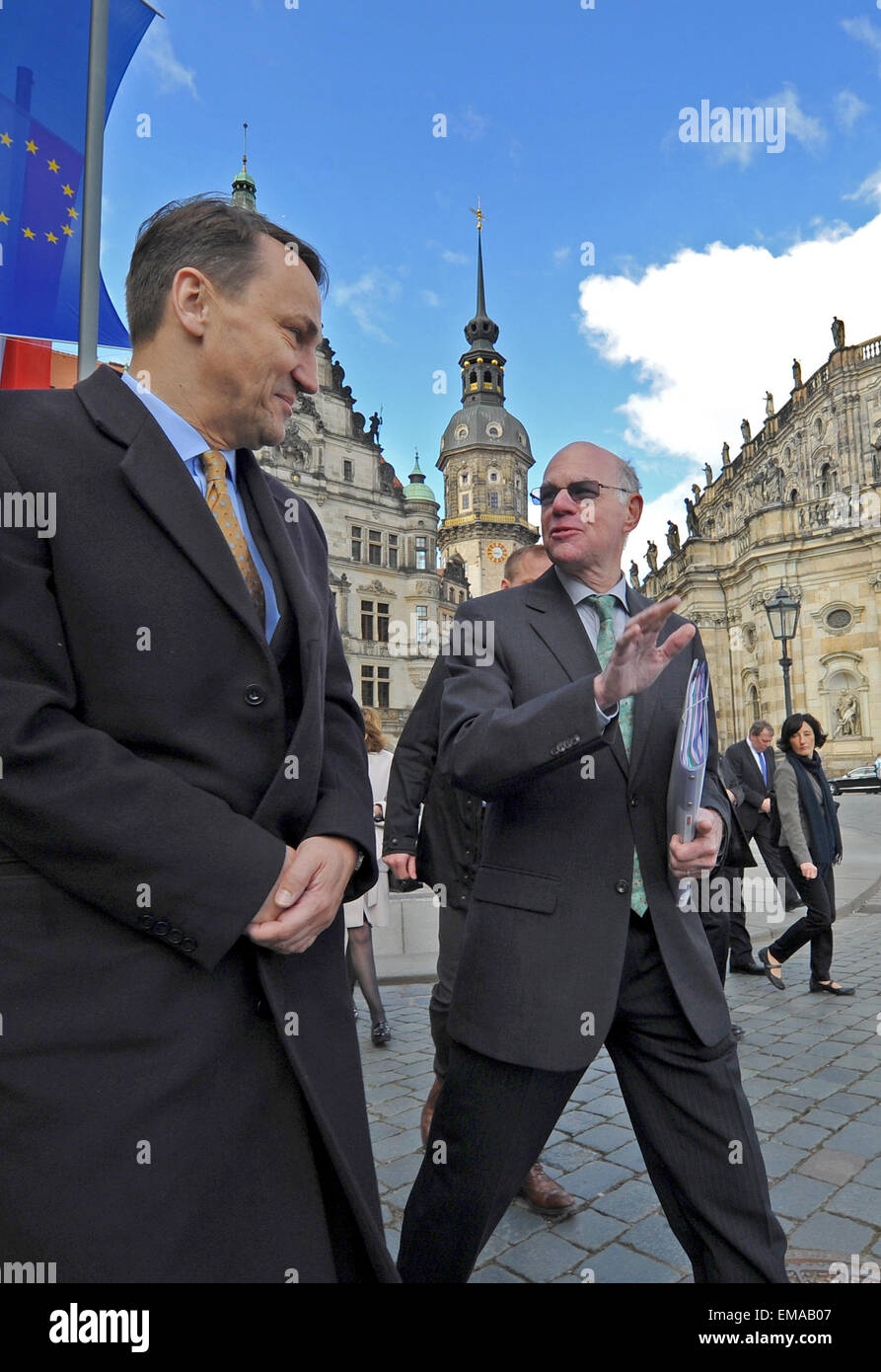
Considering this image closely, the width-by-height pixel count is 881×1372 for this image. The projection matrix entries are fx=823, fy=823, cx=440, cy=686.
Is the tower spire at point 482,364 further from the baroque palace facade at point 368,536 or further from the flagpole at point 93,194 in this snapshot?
the flagpole at point 93,194

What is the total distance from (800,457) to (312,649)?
54885 millimetres

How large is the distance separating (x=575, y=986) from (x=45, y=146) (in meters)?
5.38

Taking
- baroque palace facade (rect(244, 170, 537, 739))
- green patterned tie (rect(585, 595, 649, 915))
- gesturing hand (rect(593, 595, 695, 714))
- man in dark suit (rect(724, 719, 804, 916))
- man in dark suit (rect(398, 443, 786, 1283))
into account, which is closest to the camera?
gesturing hand (rect(593, 595, 695, 714))

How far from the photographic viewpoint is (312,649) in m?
1.63

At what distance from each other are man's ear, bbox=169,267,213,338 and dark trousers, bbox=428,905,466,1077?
2.68m

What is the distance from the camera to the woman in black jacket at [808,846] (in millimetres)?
6672

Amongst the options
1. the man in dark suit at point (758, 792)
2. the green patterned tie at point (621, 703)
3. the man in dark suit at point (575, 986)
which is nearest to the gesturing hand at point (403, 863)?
the man in dark suit at point (575, 986)

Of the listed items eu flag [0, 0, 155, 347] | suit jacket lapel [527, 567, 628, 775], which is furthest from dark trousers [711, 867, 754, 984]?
eu flag [0, 0, 155, 347]

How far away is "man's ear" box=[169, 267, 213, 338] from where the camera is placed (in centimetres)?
162

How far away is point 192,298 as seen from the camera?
64.1 inches

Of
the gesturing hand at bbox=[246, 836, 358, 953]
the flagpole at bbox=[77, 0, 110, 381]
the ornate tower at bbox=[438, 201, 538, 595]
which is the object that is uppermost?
the ornate tower at bbox=[438, 201, 538, 595]

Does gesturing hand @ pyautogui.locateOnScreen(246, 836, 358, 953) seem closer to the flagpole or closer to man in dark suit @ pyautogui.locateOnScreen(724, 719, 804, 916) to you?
the flagpole

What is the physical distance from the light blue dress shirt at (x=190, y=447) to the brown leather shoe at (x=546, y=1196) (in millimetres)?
2638

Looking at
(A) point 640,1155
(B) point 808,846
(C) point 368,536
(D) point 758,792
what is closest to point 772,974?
(B) point 808,846
